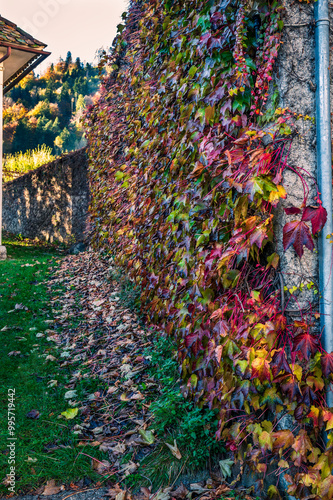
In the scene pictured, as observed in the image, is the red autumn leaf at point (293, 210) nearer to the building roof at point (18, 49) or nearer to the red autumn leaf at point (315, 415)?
the red autumn leaf at point (315, 415)

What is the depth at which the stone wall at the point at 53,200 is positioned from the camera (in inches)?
346

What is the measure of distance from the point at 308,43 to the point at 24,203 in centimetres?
1109

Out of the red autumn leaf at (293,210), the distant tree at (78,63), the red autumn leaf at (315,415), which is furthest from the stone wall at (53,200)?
the distant tree at (78,63)

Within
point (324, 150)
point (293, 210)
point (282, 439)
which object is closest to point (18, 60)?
point (324, 150)

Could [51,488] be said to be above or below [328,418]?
below

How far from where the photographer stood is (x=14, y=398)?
9.08 ft

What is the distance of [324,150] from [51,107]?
27139mm

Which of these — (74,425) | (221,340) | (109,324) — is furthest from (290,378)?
(109,324)

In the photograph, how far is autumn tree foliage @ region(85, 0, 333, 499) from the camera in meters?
1.62

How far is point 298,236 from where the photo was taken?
5.10 feet

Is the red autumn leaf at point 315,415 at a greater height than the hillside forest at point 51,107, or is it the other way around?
the hillside forest at point 51,107

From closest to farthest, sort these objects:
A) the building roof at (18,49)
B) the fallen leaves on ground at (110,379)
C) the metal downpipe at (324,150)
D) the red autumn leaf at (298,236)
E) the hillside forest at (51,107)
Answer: the red autumn leaf at (298,236)
the metal downpipe at (324,150)
the fallen leaves on ground at (110,379)
the building roof at (18,49)
the hillside forest at (51,107)

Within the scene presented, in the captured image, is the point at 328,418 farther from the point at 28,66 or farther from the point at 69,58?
the point at 69,58

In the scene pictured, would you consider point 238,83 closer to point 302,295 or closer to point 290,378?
point 302,295
